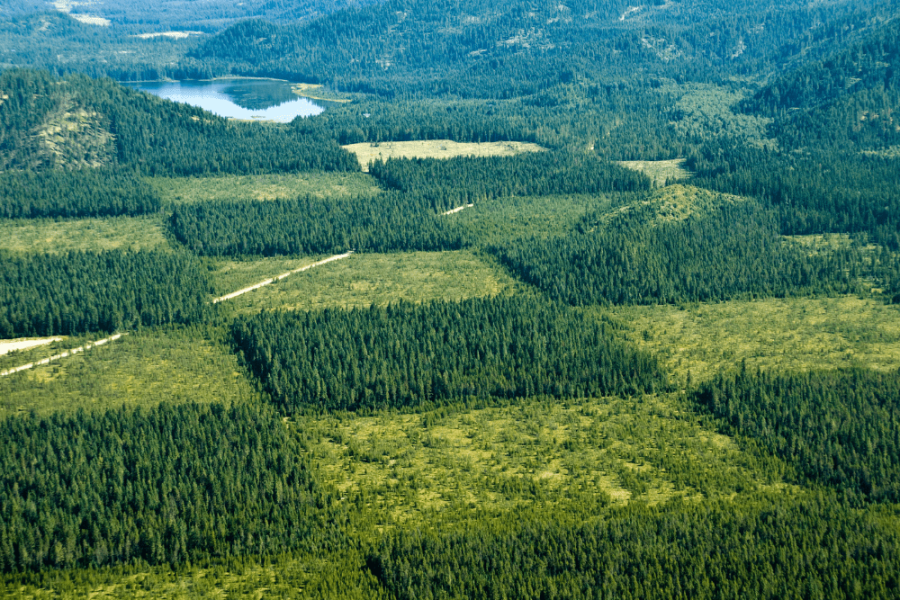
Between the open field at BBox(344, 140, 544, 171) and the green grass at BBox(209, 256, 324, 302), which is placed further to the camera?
the open field at BBox(344, 140, 544, 171)

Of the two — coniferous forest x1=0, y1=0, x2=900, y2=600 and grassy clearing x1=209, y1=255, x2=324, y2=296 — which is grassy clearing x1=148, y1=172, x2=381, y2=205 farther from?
grassy clearing x1=209, y1=255, x2=324, y2=296

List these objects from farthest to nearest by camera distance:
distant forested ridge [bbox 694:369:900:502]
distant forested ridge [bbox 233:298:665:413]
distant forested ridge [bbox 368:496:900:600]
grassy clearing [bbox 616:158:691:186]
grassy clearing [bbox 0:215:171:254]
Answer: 1. grassy clearing [bbox 616:158:691:186]
2. grassy clearing [bbox 0:215:171:254]
3. distant forested ridge [bbox 233:298:665:413]
4. distant forested ridge [bbox 694:369:900:502]
5. distant forested ridge [bbox 368:496:900:600]

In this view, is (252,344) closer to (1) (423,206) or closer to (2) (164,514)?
(2) (164,514)

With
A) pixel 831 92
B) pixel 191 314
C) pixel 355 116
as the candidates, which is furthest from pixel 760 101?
pixel 191 314

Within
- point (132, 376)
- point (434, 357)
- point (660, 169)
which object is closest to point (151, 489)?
point (132, 376)

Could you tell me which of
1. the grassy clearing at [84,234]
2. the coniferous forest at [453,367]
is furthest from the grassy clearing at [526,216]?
the grassy clearing at [84,234]

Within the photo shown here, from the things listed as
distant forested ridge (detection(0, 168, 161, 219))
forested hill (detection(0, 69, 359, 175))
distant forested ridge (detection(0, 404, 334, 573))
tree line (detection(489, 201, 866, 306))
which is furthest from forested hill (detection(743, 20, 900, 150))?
distant forested ridge (detection(0, 404, 334, 573))
